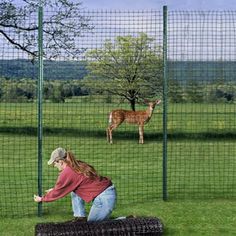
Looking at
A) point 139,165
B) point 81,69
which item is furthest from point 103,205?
point 139,165

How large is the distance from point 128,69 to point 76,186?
22.7ft

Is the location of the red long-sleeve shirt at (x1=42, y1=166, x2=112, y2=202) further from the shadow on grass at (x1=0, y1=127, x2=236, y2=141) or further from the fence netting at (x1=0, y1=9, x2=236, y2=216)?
the shadow on grass at (x1=0, y1=127, x2=236, y2=141)

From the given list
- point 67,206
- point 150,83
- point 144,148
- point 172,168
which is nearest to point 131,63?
point 150,83

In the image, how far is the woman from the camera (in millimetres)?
5961

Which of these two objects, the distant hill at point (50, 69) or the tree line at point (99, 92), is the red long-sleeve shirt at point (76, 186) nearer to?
the distant hill at point (50, 69)

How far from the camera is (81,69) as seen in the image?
8789 mm

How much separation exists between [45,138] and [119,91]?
603 cm

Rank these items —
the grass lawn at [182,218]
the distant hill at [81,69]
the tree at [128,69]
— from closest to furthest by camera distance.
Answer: the grass lawn at [182,218] → the distant hill at [81,69] → the tree at [128,69]

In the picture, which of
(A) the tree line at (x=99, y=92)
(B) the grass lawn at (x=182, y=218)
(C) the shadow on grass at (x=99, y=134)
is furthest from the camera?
(C) the shadow on grass at (x=99, y=134)

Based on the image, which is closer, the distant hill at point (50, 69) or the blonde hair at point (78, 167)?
the blonde hair at point (78, 167)

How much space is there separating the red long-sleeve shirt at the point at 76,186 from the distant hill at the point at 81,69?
260cm

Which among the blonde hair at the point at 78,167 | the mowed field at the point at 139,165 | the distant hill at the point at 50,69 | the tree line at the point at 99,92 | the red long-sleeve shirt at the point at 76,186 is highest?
the distant hill at the point at 50,69

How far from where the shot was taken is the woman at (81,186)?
19.6ft

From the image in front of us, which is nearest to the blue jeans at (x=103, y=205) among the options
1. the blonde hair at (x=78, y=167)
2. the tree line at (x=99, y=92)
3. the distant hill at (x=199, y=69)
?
the blonde hair at (x=78, y=167)
